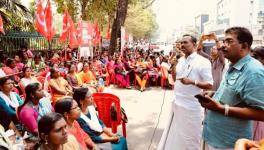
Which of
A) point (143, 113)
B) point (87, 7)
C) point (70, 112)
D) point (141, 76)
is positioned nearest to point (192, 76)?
point (70, 112)

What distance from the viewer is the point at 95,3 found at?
22156 millimetres

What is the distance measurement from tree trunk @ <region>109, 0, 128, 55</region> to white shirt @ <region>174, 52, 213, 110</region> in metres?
11.7

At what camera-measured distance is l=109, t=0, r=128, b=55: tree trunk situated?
15.6m

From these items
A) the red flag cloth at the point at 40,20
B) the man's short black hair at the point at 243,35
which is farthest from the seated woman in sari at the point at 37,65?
the man's short black hair at the point at 243,35

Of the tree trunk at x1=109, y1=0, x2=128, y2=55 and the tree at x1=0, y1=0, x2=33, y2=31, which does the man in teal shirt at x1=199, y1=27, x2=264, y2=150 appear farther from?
the tree trunk at x1=109, y1=0, x2=128, y2=55

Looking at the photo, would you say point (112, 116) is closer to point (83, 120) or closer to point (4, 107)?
point (83, 120)

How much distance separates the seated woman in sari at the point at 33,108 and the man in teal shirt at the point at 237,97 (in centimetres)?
248

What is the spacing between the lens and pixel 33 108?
4.44 metres

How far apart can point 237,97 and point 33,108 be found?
9.59 feet

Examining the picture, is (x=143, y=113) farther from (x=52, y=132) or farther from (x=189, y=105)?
(x=52, y=132)

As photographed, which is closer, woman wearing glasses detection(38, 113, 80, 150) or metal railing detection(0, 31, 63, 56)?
woman wearing glasses detection(38, 113, 80, 150)

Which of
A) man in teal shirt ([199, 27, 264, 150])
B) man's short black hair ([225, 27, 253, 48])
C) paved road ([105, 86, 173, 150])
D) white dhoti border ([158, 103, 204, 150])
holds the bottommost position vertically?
paved road ([105, 86, 173, 150])

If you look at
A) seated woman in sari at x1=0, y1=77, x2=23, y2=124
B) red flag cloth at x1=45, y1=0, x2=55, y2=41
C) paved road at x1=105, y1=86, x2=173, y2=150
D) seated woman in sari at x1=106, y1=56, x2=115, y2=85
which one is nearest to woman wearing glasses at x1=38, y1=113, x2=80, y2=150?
seated woman in sari at x1=0, y1=77, x2=23, y2=124

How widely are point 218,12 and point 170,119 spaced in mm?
102730
